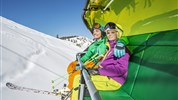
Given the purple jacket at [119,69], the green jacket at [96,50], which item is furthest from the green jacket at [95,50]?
the purple jacket at [119,69]

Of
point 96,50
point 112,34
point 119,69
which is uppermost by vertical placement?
point 112,34

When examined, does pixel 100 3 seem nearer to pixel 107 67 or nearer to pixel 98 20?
pixel 98 20

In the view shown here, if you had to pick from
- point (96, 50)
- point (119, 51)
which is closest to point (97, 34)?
point (96, 50)

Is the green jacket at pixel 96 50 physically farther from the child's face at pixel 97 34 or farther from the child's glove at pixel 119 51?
the child's glove at pixel 119 51

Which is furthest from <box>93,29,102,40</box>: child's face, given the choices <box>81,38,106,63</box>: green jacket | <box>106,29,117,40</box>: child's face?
<box>106,29,117,40</box>: child's face

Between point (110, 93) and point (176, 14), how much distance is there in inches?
50.8

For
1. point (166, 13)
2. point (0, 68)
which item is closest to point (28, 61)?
point (0, 68)

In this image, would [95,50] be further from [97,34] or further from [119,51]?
[119,51]

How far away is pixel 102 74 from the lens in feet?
11.4

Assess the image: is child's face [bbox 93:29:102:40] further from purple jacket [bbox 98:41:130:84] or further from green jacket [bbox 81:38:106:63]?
purple jacket [bbox 98:41:130:84]

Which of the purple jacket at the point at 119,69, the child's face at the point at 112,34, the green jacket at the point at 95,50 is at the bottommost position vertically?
the purple jacket at the point at 119,69

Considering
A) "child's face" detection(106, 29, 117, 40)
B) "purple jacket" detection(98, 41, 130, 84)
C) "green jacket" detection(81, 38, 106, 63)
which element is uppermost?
"child's face" detection(106, 29, 117, 40)

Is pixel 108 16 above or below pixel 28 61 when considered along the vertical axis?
above

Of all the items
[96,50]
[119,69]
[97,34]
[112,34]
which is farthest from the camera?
[96,50]
